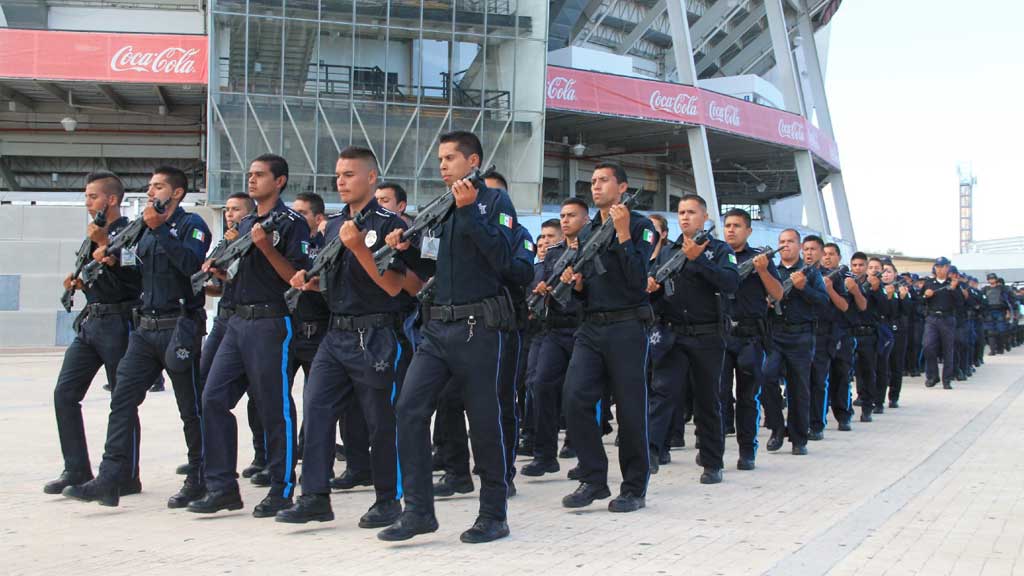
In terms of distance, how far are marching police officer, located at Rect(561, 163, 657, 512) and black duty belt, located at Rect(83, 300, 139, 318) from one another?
282 cm

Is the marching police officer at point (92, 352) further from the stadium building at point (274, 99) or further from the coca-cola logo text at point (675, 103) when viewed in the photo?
the coca-cola logo text at point (675, 103)

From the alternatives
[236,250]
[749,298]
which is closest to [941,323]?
[749,298]

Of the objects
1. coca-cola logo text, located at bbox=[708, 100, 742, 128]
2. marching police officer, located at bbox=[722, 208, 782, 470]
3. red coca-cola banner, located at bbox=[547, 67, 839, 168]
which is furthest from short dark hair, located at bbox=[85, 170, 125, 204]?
coca-cola logo text, located at bbox=[708, 100, 742, 128]

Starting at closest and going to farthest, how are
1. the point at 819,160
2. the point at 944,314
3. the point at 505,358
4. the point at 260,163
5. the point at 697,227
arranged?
1. the point at 260,163
2. the point at 505,358
3. the point at 697,227
4. the point at 944,314
5. the point at 819,160

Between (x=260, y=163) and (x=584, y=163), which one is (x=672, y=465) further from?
(x=584, y=163)

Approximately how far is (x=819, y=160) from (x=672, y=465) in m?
37.6

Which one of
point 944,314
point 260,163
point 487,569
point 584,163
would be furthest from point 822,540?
point 584,163

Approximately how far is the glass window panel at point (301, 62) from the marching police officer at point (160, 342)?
21.5 metres

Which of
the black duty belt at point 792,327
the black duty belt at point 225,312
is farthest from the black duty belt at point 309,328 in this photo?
the black duty belt at point 792,327

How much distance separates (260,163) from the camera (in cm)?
635

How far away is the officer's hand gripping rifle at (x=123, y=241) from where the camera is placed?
6641mm

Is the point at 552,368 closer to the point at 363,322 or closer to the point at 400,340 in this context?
the point at 400,340

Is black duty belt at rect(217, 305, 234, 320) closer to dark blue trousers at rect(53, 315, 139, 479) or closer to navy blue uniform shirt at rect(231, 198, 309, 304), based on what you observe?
navy blue uniform shirt at rect(231, 198, 309, 304)

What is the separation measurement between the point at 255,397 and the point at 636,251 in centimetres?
238
